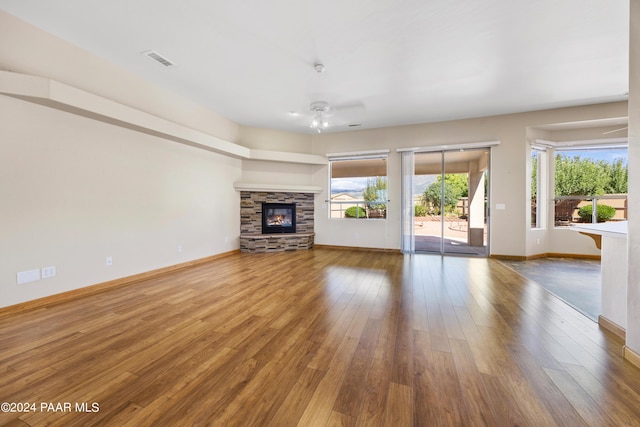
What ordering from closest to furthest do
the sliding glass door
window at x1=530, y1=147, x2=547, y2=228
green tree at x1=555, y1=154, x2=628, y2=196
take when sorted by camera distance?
green tree at x1=555, y1=154, x2=628, y2=196 → window at x1=530, y1=147, x2=547, y2=228 → the sliding glass door

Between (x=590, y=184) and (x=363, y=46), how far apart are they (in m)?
5.82

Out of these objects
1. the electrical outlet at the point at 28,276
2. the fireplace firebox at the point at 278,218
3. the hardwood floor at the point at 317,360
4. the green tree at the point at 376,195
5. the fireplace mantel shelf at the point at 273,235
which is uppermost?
the green tree at the point at 376,195

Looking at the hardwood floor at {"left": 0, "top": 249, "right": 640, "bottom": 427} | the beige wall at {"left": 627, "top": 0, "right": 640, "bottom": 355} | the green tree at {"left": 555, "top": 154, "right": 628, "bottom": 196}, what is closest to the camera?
the hardwood floor at {"left": 0, "top": 249, "right": 640, "bottom": 427}

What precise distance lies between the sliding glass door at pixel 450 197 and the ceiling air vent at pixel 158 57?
4891mm

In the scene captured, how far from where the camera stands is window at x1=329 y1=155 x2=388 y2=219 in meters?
6.00

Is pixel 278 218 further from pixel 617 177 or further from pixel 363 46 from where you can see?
pixel 617 177

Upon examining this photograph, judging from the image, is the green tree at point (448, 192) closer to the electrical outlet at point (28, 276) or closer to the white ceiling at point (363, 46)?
the white ceiling at point (363, 46)

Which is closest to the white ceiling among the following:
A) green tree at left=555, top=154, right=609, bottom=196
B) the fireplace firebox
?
green tree at left=555, top=154, right=609, bottom=196

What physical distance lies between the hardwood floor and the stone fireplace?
8.64 ft

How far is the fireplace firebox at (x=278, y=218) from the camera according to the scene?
19.7 ft

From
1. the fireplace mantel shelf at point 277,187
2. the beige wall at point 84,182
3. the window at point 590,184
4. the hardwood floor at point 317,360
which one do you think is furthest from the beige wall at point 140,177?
the hardwood floor at point 317,360

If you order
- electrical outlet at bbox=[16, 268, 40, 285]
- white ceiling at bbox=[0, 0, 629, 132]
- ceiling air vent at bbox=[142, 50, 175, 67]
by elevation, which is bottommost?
electrical outlet at bbox=[16, 268, 40, 285]

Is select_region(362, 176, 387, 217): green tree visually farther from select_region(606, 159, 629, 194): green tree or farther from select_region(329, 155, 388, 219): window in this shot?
select_region(606, 159, 629, 194): green tree

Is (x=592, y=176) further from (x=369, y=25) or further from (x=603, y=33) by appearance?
(x=369, y=25)
